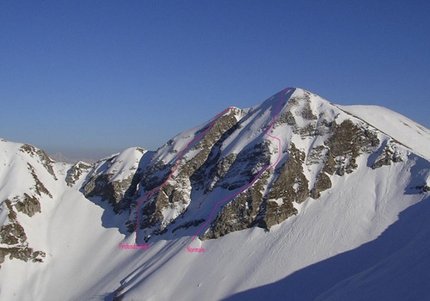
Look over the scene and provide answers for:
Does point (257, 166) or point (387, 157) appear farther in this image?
point (257, 166)

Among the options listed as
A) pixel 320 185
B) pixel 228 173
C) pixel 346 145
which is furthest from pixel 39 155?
pixel 346 145

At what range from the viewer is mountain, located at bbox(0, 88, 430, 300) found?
51281 mm

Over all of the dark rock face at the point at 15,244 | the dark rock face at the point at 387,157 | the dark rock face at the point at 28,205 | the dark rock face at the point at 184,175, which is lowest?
the dark rock face at the point at 15,244

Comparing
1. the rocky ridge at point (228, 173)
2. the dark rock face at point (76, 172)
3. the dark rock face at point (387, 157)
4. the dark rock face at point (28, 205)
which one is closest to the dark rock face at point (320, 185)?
the rocky ridge at point (228, 173)

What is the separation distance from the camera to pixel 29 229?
75250 millimetres

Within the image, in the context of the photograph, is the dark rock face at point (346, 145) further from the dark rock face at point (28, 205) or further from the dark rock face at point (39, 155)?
the dark rock face at point (39, 155)

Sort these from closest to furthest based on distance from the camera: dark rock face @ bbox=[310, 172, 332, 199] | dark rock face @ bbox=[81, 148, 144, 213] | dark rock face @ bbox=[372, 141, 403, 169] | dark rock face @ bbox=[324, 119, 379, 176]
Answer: dark rock face @ bbox=[372, 141, 403, 169]
dark rock face @ bbox=[310, 172, 332, 199]
dark rock face @ bbox=[324, 119, 379, 176]
dark rock face @ bbox=[81, 148, 144, 213]

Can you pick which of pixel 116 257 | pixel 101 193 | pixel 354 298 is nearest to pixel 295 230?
pixel 354 298

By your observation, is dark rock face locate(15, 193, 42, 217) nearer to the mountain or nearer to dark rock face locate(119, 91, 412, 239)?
the mountain

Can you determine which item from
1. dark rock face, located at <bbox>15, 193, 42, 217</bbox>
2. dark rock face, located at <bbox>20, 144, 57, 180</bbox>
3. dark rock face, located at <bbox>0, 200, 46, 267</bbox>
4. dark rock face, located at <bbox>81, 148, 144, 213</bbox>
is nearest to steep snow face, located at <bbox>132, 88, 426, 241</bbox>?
dark rock face, located at <bbox>81, 148, 144, 213</bbox>

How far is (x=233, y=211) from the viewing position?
6188 cm

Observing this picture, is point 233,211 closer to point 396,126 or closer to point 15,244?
point 396,126

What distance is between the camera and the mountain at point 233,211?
2019 inches

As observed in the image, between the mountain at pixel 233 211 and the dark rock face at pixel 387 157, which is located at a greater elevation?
the dark rock face at pixel 387 157
